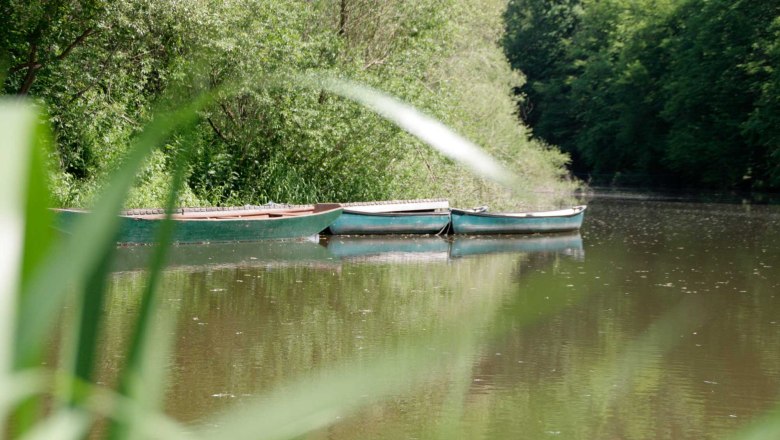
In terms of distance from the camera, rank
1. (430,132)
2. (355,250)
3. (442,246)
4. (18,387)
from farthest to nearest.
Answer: (442,246) < (355,250) < (430,132) < (18,387)

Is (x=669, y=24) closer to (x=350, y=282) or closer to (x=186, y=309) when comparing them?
(x=350, y=282)

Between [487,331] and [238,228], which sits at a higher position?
[487,331]

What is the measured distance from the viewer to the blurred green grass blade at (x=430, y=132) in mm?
480

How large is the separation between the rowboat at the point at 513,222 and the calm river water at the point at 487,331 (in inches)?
55.3

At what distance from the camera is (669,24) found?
4559 cm

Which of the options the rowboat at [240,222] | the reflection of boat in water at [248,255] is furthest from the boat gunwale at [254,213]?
the reflection of boat in water at [248,255]

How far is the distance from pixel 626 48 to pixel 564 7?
1094 cm

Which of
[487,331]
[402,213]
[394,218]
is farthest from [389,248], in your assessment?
[487,331]

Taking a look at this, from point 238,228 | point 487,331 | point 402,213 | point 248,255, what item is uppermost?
point 487,331

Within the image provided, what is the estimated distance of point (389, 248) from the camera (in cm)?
1723

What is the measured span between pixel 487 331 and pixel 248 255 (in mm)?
14671

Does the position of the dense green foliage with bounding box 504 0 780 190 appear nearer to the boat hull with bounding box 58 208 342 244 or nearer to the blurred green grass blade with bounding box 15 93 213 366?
the boat hull with bounding box 58 208 342 244

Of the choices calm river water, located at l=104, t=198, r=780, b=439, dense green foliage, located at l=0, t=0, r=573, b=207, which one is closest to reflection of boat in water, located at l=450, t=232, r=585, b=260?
calm river water, located at l=104, t=198, r=780, b=439

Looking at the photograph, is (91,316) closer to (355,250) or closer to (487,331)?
(487,331)
